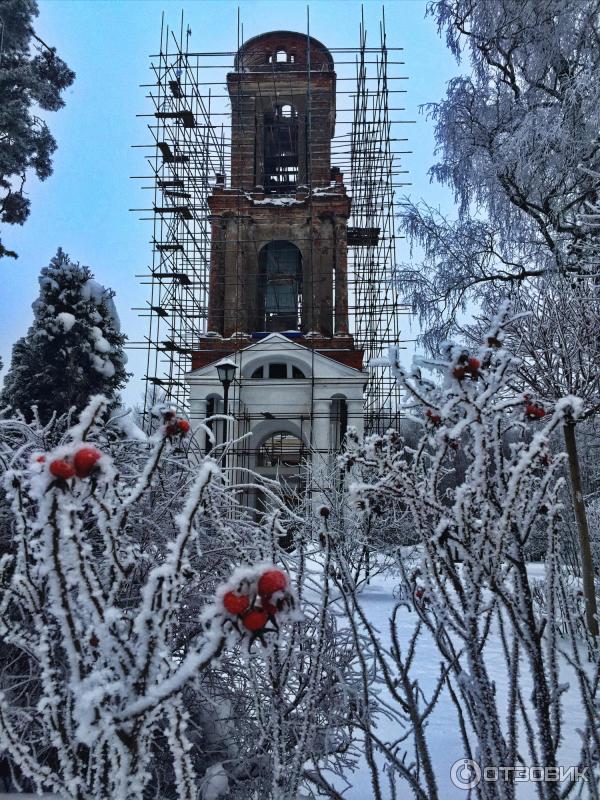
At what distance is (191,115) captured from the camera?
20219 mm

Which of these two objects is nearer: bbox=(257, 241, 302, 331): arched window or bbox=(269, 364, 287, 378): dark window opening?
bbox=(269, 364, 287, 378): dark window opening

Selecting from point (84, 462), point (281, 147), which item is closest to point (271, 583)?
point (84, 462)

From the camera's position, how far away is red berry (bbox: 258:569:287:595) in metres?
1.02

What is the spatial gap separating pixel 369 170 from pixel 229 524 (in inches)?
794

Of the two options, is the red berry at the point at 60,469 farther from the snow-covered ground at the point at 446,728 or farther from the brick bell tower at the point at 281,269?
the brick bell tower at the point at 281,269

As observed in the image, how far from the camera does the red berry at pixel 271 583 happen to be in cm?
102

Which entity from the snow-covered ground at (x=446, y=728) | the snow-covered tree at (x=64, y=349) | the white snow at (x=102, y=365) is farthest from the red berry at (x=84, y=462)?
the white snow at (x=102, y=365)

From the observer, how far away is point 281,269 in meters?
21.8

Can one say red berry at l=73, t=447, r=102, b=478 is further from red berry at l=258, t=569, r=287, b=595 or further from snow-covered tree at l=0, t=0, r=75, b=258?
snow-covered tree at l=0, t=0, r=75, b=258

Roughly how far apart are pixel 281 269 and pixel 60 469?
21282 mm

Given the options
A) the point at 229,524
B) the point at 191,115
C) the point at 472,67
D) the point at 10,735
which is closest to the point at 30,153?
the point at 191,115

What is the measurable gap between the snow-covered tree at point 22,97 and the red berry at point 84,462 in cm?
1403

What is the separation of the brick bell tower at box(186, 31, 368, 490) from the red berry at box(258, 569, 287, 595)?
15.5 metres

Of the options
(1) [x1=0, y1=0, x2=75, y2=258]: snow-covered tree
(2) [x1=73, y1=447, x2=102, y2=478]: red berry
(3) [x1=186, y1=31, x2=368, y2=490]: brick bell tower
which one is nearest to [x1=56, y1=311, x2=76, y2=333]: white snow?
(1) [x1=0, y1=0, x2=75, y2=258]: snow-covered tree
